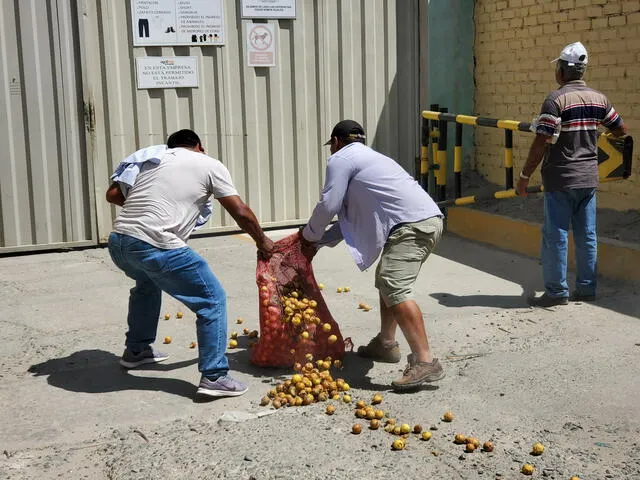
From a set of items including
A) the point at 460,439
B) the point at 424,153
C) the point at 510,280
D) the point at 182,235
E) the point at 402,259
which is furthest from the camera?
the point at 424,153

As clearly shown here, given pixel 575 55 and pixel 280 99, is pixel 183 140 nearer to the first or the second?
pixel 575 55

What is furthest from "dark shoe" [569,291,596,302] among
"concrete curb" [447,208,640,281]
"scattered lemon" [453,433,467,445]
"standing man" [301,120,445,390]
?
"scattered lemon" [453,433,467,445]

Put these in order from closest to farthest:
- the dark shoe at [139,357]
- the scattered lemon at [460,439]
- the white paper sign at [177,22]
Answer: the scattered lemon at [460,439] → the dark shoe at [139,357] → the white paper sign at [177,22]

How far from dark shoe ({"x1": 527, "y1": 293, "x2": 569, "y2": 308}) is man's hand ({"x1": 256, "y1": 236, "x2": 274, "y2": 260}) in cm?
239

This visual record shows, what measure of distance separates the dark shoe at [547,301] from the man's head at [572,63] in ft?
5.24

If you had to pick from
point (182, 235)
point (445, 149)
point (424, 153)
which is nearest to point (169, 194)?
point (182, 235)

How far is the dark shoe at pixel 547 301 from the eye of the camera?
6766 mm

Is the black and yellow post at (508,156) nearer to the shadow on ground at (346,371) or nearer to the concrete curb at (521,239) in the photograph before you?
the concrete curb at (521,239)

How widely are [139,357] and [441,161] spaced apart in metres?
4.74

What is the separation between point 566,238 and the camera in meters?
6.69

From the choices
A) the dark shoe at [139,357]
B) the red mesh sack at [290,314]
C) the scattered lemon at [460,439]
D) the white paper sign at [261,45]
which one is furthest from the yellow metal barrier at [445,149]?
the scattered lemon at [460,439]

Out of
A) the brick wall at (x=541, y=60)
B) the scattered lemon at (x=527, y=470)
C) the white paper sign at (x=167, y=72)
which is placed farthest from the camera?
the white paper sign at (x=167, y=72)

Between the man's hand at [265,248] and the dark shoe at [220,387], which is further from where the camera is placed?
the man's hand at [265,248]

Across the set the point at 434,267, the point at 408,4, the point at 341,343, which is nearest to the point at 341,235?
the point at 341,343
